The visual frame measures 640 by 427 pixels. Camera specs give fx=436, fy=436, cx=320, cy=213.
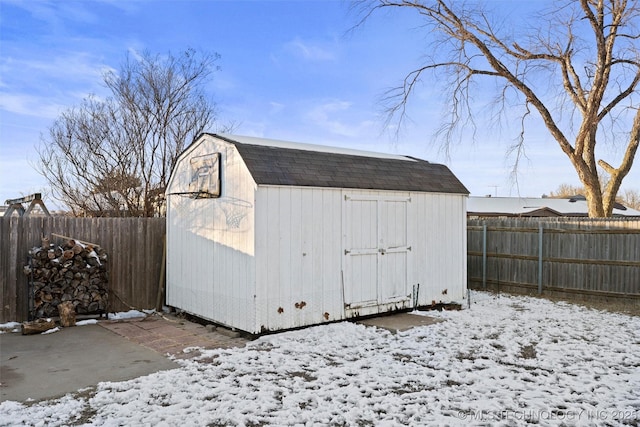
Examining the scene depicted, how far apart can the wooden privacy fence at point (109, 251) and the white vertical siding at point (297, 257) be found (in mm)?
2940

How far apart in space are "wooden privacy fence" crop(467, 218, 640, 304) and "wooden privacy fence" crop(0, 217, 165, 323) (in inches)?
274

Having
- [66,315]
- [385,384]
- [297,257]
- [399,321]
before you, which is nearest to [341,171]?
[297,257]

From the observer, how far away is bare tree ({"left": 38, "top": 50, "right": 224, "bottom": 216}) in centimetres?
1081

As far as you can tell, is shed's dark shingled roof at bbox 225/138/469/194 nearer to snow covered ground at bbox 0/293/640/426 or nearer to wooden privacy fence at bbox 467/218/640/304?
snow covered ground at bbox 0/293/640/426

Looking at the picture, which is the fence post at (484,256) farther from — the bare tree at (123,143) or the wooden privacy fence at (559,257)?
the bare tree at (123,143)

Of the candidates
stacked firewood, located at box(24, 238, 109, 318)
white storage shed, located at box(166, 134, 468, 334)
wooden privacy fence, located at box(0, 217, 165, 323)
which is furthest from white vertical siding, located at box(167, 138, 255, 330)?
stacked firewood, located at box(24, 238, 109, 318)

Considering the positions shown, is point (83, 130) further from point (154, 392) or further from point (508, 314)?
point (508, 314)

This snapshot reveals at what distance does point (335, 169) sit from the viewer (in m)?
6.45

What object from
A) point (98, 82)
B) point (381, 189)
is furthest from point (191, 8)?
point (381, 189)

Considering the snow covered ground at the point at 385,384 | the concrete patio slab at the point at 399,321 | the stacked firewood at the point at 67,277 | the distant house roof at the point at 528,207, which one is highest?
the distant house roof at the point at 528,207

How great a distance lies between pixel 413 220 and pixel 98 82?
934 cm

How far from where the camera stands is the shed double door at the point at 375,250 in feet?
21.0

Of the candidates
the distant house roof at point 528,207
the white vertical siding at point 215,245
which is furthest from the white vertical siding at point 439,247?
the distant house roof at point 528,207

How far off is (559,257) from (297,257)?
589 cm
